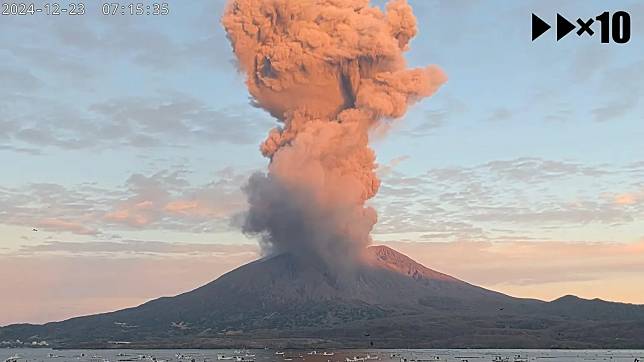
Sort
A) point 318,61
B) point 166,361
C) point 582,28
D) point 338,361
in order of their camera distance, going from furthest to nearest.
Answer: point 318,61, point 166,361, point 338,361, point 582,28

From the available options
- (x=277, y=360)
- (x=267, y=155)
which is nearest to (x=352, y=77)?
(x=267, y=155)

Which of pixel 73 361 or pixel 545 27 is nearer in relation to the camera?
pixel 545 27

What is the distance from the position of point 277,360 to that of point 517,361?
43830 mm

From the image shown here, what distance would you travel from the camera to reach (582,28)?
21250 mm

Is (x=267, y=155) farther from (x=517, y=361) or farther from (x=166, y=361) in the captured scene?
(x=517, y=361)

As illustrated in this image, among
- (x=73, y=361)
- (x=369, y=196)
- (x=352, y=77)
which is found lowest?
(x=73, y=361)

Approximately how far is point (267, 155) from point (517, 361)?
7157 cm

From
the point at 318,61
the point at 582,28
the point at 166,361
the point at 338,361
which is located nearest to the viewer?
the point at 582,28

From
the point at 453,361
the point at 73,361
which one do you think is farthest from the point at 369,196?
the point at 73,361

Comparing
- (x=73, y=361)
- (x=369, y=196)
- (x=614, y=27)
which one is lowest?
(x=73, y=361)

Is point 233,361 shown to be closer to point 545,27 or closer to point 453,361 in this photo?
point 453,361

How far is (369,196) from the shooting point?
200 metres

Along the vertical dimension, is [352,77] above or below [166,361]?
above

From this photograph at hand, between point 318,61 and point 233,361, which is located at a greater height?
point 318,61
